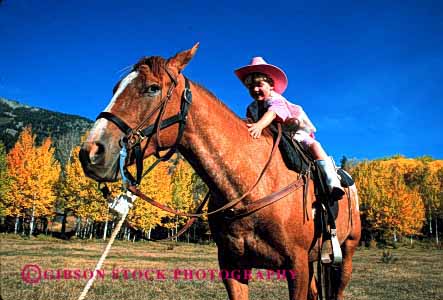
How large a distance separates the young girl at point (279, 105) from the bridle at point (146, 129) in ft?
3.56

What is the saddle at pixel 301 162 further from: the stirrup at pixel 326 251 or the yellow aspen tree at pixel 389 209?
the yellow aspen tree at pixel 389 209

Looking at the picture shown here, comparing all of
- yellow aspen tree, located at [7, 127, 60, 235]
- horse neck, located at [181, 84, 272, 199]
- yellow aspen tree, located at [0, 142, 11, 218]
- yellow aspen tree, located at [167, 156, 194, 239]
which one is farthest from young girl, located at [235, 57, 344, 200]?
yellow aspen tree, located at [167, 156, 194, 239]

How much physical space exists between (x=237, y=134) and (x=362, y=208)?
5539cm

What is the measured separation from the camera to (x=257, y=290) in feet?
36.4

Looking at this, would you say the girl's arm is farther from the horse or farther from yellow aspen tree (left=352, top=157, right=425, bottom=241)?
yellow aspen tree (left=352, top=157, right=425, bottom=241)

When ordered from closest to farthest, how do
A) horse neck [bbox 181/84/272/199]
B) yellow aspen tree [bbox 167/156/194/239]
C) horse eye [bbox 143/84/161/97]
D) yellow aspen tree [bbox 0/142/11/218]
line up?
horse eye [bbox 143/84/161/97]
horse neck [bbox 181/84/272/199]
yellow aspen tree [bbox 0/142/11/218]
yellow aspen tree [bbox 167/156/194/239]

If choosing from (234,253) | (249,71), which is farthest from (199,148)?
(249,71)

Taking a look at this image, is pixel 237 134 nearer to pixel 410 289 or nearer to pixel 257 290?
pixel 257 290

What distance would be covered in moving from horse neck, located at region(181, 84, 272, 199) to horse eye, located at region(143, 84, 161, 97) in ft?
1.25

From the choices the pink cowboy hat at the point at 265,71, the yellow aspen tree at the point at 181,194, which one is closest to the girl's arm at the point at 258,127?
the pink cowboy hat at the point at 265,71

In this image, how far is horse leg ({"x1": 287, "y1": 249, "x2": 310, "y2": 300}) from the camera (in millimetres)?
3262

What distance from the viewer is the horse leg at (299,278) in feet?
10.7

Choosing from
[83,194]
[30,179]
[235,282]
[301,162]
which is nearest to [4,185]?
[30,179]

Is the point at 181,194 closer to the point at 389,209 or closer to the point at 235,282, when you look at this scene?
the point at 389,209
